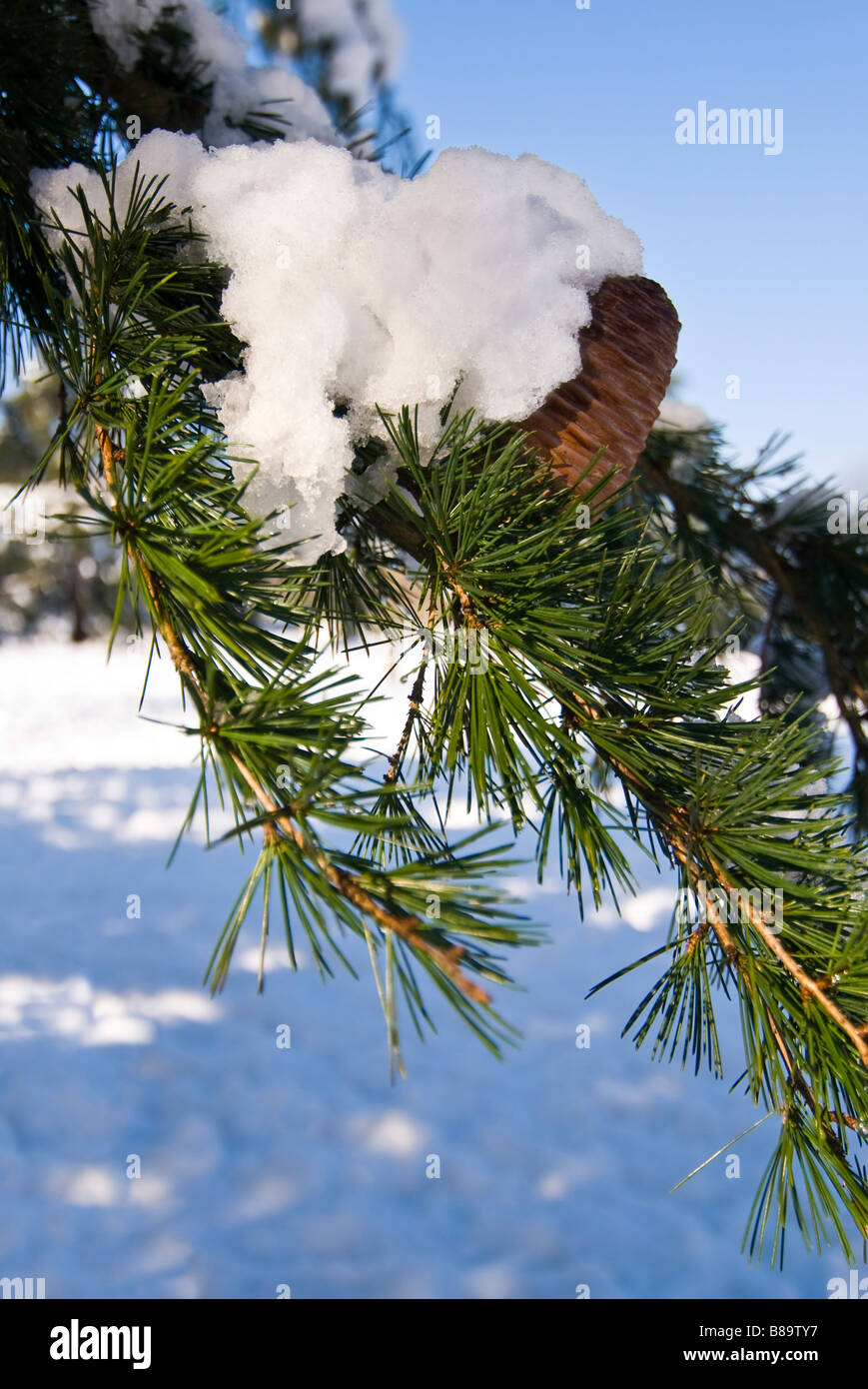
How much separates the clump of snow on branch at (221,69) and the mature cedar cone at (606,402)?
611 millimetres

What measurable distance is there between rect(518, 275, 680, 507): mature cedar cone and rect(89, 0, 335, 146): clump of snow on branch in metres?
0.61

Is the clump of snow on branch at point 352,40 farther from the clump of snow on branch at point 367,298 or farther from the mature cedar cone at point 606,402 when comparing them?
the mature cedar cone at point 606,402

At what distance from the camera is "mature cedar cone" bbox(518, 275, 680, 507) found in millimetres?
594

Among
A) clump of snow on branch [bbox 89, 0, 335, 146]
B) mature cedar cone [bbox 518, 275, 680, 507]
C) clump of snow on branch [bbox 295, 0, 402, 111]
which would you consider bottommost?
mature cedar cone [bbox 518, 275, 680, 507]

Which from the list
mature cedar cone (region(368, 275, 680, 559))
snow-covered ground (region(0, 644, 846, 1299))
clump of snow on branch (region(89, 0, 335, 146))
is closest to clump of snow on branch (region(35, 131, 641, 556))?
mature cedar cone (region(368, 275, 680, 559))

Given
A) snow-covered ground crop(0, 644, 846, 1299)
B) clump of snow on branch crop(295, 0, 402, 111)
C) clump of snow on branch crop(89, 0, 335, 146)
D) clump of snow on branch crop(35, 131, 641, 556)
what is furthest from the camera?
snow-covered ground crop(0, 644, 846, 1299)

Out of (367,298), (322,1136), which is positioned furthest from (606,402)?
(322,1136)

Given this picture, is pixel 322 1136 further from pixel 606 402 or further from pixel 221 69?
pixel 221 69

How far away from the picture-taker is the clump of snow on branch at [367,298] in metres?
0.58

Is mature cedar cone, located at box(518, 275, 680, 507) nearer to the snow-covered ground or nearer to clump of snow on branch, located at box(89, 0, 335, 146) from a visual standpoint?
clump of snow on branch, located at box(89, 0, 335, 146)

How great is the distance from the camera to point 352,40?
1605 millimetres

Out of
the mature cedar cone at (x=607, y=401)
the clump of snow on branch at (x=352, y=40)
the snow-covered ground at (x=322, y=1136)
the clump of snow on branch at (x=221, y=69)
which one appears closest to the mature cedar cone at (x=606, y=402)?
the mature cedar cone at (x=607, y=401)

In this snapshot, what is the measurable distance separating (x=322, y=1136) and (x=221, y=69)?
199cm
